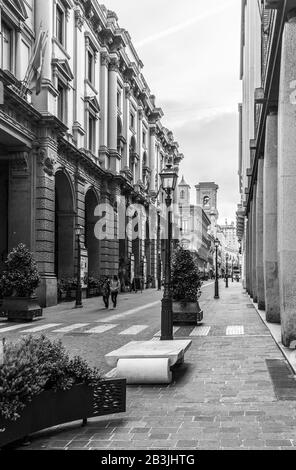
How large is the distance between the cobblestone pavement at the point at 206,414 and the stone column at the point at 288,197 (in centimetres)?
100

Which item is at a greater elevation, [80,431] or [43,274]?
[43,274]

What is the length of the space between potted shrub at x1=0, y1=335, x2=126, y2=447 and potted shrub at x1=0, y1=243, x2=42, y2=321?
49.3 ft

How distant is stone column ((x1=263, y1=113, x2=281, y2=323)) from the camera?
17812 millimetres

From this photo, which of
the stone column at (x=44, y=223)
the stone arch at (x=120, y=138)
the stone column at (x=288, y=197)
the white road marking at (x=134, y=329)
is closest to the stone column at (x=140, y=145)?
the stone arch at (x=120, y=138)

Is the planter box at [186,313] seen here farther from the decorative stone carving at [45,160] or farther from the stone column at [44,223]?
the decorative stone carving at [45,160]

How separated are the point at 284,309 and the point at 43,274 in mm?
17958

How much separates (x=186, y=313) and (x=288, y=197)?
767 cm

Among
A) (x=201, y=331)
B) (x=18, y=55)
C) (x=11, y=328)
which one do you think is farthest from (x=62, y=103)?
(x=201, y=331)

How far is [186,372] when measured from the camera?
33.8ft

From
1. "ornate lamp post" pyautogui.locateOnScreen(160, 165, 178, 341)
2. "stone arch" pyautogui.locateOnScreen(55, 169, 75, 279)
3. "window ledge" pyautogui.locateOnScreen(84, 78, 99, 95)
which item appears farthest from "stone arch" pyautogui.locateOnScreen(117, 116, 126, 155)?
"ornate lamp post" pyautogui.locateOnScreen(160, 165, 178, 341)

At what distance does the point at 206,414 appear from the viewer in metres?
7.23

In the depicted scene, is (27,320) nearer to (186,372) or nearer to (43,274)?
(43,274)

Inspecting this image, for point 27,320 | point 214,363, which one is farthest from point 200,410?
point 27,320
